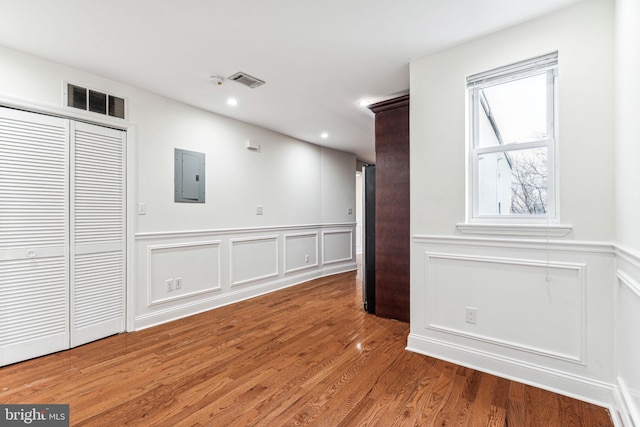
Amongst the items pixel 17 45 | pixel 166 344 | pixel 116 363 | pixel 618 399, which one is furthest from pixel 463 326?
pixel 17 45

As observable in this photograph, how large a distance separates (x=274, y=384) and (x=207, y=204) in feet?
7.65

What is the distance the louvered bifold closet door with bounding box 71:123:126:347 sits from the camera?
8.52ft

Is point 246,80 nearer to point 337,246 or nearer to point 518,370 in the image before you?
point 518,370

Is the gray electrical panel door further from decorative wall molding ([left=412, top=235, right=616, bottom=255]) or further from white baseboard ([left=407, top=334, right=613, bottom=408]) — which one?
white baseboard ([left=407, top=334, right=613, bottom=408])

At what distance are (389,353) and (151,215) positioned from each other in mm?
2669

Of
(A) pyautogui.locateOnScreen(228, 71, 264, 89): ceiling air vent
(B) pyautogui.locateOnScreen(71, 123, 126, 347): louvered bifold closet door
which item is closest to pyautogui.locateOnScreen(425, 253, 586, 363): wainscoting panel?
(A) pyautogui.locateOnScreen(228, 71, 264, 89): ceiling air vent

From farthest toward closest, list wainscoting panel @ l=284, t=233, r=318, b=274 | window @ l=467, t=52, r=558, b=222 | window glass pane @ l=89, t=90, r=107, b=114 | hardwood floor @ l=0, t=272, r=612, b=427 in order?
wainscoting panel @ l=284, t=233, r=318, b=274, window glass pane @ l=89, t=90, r=107, b=114, window @ l=467, t=52, r=558, b=222, hardwood floor @ l=0, t=272, r=612, b=427

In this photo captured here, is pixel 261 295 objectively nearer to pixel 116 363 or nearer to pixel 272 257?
pixel 272 257

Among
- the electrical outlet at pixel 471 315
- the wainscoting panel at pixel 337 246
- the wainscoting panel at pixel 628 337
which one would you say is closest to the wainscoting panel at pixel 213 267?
the wainscoting panel at pixel 337 246

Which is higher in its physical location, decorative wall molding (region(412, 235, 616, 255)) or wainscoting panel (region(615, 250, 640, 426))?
decorative wall molding (region(412, 235, 616, 255))

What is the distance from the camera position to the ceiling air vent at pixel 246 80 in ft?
8.91

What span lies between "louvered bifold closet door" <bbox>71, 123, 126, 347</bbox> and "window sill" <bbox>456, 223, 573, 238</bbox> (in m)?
3.07

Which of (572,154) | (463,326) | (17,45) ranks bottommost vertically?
(463,326)

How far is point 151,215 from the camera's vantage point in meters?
3.12
